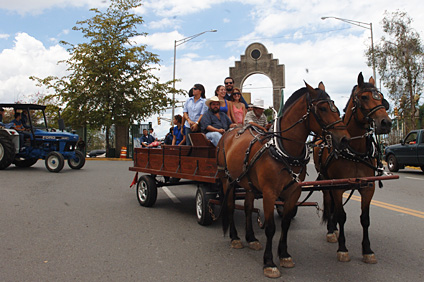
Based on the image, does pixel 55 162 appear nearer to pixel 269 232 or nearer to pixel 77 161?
pixel 77 161

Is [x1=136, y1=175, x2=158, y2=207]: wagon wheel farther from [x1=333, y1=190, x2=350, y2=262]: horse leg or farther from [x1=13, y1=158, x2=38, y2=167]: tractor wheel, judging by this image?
[x1=13, y1=158, x2=38, y2=167]: tractor wheel

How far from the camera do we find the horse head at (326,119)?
14.1 feet

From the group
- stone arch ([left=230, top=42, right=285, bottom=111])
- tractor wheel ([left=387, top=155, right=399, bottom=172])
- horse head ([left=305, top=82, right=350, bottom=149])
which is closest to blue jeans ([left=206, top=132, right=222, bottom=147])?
horse head ([left=305, top=82, right=350, bottom=149])

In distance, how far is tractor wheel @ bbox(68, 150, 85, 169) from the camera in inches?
655

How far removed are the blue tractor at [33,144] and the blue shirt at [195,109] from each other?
27.3 feet

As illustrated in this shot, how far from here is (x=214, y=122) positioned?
279 inches

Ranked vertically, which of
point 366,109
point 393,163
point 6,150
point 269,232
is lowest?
point 393,163

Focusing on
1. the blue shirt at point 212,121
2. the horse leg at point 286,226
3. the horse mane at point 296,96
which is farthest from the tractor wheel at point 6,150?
the horse leg at point 286,226

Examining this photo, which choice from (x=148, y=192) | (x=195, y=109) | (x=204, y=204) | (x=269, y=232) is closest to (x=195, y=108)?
(x=195, y=109)

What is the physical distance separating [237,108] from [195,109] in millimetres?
923

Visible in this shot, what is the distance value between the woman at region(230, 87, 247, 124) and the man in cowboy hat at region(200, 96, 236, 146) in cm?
57

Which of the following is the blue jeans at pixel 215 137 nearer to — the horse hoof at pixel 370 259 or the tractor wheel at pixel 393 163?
the horse hoof at pixel 370 259

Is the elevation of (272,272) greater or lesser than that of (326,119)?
lesser

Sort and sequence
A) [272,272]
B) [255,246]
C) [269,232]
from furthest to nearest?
1. [255,246]
2. [269,232]
3. [272,272]
